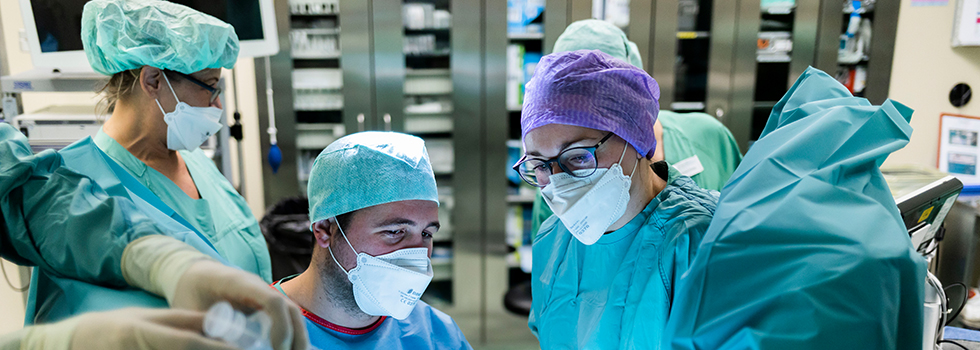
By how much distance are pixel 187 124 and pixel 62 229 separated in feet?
3.81

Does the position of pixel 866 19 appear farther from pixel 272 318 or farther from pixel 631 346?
pixel 272 318

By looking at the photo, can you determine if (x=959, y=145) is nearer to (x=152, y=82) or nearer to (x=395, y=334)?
(x=395, y=334)

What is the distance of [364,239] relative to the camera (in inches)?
51.2

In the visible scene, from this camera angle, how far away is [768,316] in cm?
71

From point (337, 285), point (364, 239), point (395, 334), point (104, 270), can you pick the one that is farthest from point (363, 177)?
point (104, 270)

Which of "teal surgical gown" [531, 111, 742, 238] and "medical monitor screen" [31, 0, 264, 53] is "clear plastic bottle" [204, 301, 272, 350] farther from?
"medical monitor screen" [31, 0, 264, 53]

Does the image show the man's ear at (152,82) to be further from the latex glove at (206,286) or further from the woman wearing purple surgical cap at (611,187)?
the latex glove at (206,286)

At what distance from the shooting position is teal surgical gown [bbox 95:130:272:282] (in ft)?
5.10

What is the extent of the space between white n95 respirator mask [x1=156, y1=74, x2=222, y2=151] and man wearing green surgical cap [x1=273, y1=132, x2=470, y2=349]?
508mm

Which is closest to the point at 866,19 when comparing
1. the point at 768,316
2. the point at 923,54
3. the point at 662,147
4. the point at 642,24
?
the point at 923,54

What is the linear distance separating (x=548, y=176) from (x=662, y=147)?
981 millimetres

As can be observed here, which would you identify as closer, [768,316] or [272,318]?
[272,318]

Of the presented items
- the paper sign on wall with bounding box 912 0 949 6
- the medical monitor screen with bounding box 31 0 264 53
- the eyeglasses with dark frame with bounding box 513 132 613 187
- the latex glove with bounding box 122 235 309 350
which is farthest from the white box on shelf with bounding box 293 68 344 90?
the paper sign on wall with bounding box 912 0 949 6

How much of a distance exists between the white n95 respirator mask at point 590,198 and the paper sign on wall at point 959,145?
3.51 metres
